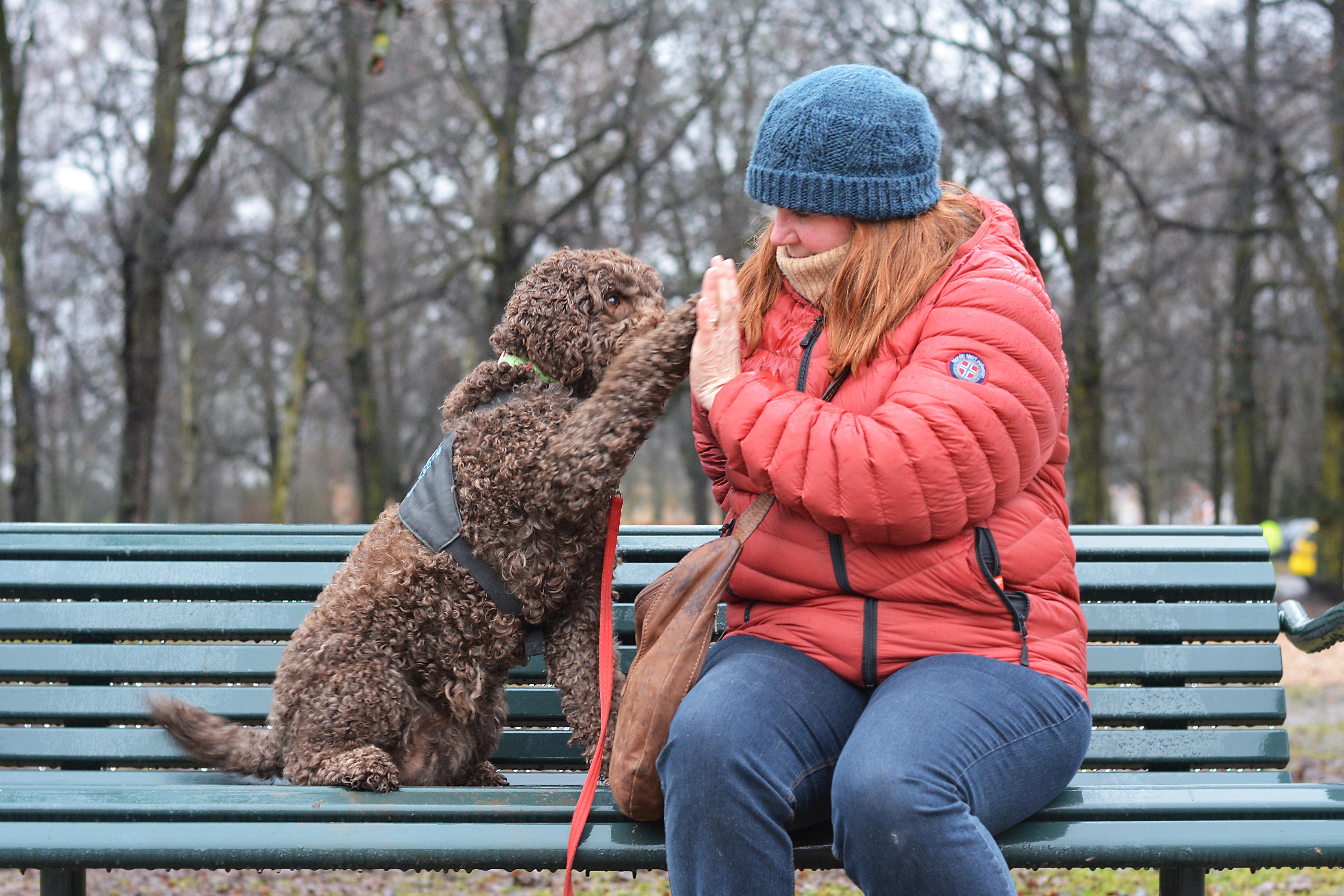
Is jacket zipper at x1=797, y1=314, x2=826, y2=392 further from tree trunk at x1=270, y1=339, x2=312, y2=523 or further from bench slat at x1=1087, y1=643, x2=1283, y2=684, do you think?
tree trunk at x1=270, y1=339, x2=312, y2=523

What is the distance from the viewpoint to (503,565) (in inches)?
92.1

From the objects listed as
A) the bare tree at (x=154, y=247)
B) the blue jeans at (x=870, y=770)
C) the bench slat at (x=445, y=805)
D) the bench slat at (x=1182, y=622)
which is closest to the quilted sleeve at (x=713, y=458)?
the blue jeans at (x=870, y=770)

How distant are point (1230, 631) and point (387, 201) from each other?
17.8 m

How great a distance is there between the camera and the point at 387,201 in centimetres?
1909

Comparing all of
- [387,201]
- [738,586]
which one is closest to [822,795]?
[738,586]

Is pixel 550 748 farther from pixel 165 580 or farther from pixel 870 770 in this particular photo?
pixel 870 770

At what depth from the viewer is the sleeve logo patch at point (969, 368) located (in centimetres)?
210

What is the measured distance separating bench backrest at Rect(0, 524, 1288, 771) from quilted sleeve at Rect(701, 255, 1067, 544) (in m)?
0.94

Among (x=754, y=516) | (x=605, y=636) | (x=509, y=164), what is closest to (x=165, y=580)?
(x=605, y=636)

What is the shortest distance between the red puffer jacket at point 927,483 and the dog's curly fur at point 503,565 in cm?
29

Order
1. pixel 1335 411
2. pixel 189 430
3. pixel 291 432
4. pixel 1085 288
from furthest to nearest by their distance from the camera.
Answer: pixel 189 430 < pixel 291 432 < pixel 1335 411 < pixel 1085 288

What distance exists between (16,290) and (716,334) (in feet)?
34.7

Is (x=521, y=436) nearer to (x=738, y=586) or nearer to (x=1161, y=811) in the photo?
(x=738, y=586)

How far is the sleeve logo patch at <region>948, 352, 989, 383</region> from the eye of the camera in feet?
6.88
